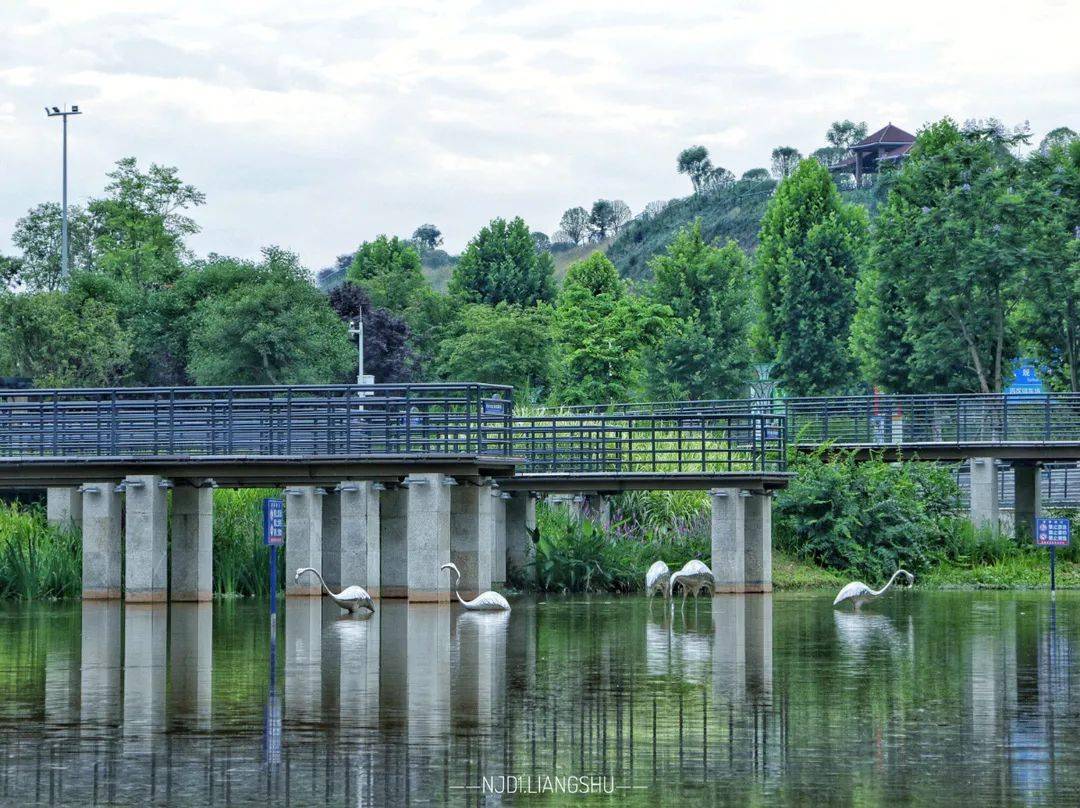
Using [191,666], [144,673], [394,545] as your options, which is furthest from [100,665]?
[394,545]

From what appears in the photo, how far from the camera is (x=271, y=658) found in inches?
942

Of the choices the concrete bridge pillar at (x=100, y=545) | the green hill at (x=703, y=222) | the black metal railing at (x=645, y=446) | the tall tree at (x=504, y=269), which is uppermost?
the green hill at (x=703, y=222)

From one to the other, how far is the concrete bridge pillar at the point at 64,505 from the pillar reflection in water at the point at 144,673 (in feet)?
32.5

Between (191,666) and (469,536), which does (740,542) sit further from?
(191,666)

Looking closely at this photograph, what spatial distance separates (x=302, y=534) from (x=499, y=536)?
5.39 m

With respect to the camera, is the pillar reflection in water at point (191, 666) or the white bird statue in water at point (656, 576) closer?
the pillar reflection in water at point (191, 666)

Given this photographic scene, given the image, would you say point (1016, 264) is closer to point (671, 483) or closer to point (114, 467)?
point (671, 483)

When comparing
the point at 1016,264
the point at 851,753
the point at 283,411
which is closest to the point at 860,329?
the point at 1016,264

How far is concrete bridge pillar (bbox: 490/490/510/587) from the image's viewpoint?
1688 inches

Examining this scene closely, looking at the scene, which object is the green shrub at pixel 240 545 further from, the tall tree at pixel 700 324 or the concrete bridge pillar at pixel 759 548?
the tall tree at pixel 700 324

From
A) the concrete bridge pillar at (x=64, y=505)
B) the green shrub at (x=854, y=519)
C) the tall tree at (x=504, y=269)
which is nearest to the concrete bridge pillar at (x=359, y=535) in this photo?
the concrete bridge pillar at (x=64, y=505)

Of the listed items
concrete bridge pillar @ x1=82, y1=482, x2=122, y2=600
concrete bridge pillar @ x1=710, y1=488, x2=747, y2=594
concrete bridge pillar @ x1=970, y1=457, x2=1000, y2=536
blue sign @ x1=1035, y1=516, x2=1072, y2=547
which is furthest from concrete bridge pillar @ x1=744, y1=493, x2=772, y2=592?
concrete bridge pillar @ x1=970, y1=457, x2=1000, y2=536

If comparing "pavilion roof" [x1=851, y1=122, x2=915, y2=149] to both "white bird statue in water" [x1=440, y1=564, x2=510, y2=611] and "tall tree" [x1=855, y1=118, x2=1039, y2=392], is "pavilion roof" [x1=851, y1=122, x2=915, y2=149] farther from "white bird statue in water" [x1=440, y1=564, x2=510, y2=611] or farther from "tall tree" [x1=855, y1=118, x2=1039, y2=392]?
"white bird statue in water" [x1=440, y1=564, x2=510, y2=611]

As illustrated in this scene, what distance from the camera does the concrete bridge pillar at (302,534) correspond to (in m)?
40.2
